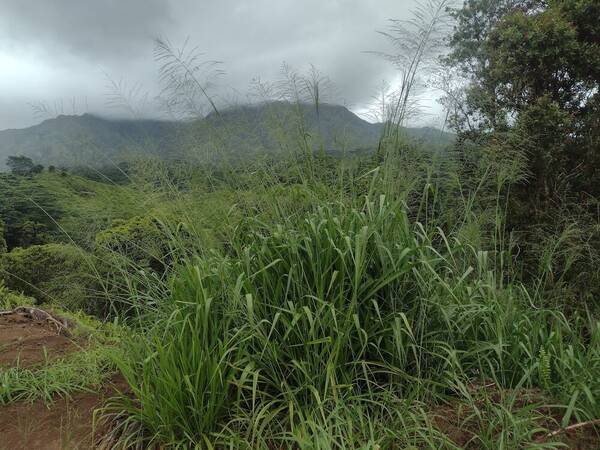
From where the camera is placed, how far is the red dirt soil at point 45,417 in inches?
74.7

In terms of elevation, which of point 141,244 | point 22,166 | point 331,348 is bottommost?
point 331,348

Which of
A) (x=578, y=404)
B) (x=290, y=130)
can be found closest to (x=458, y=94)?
(x=290, y=130)

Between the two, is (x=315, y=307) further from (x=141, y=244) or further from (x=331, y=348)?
(x=141, y=244)

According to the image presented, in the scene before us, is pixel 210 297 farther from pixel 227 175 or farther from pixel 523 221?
pixel 523 221

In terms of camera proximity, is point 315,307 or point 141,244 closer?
point 315,307

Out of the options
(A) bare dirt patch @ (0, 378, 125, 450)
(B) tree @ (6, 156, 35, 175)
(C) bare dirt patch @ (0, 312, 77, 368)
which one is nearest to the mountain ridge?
(B) tree @ (6, 156, 35, 175)

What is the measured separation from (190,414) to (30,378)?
0.93 metres

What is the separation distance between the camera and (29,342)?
2.73 metres

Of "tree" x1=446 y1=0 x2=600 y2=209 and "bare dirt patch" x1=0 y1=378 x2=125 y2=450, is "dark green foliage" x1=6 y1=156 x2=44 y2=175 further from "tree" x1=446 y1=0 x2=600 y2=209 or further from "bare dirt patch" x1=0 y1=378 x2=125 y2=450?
"tree" x1=446 y1=0 x2=600 y2=209

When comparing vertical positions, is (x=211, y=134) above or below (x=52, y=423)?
above

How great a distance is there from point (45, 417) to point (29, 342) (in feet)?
2.75

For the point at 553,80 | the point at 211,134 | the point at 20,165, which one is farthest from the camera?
the point at 553,80

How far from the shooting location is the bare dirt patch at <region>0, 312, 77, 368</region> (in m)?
2.48

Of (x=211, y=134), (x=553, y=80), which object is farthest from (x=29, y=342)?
(x=553, y=80)
